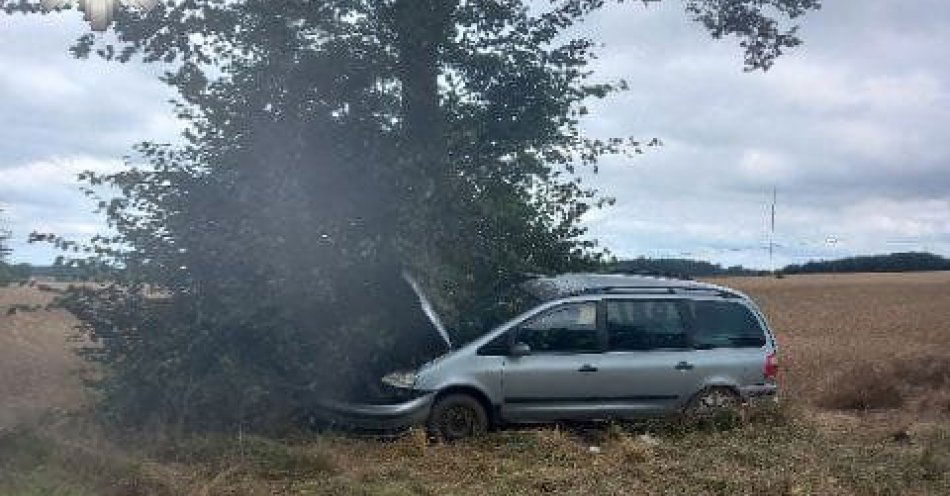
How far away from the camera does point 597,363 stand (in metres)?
11.4

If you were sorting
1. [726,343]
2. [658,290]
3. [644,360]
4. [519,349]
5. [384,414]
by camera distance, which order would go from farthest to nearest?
A: [726,343]
[658,290]
[644,360]
[519,349]
[384,414]

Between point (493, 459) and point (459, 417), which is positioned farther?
point (459, 417)

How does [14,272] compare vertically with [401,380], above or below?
above

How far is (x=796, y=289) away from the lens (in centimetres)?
6644

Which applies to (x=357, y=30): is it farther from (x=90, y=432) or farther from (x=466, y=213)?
(x=90, y=432)

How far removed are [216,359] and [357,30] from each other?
4933mm

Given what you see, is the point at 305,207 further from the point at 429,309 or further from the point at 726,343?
the point at 726,343

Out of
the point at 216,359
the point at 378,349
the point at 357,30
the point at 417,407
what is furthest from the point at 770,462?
the point at 357,30

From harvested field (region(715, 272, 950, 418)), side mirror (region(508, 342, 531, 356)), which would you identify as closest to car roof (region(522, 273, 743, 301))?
side mirror (region(508, 342, 531, 356))

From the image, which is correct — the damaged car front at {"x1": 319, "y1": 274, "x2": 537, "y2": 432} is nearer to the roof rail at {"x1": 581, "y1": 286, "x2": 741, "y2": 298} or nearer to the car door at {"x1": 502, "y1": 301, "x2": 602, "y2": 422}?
the car door at {"x1": 502, "y1": 301, "x2": 602, "y2": 422}

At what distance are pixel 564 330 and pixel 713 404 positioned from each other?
1913 millimetres

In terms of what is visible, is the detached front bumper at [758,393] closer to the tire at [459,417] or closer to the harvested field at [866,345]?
the harvested field at [866,345]

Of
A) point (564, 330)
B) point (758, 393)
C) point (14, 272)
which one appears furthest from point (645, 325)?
point (14, 272)

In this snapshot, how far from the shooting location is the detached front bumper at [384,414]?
1055 cm
